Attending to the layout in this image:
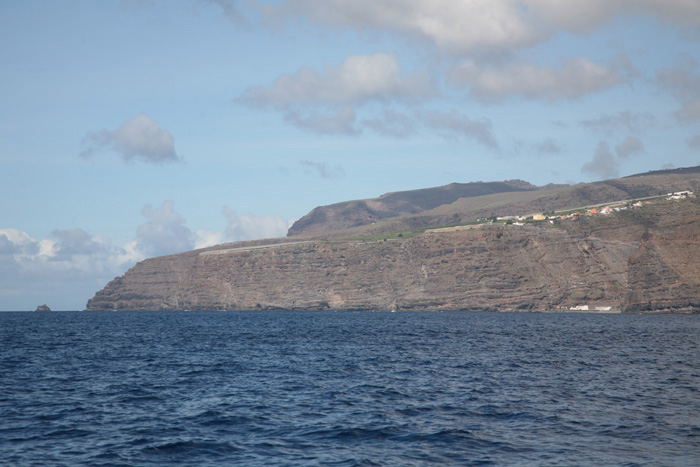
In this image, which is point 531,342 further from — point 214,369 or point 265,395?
point 265,395

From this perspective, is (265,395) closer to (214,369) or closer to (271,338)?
(214,369)

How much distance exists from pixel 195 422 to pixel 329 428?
265 inches

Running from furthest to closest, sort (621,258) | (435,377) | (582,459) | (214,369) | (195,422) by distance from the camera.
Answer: (621,258)
(214,369)
(435,377)
(195,422)
(582,459)

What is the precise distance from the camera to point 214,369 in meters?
49.7

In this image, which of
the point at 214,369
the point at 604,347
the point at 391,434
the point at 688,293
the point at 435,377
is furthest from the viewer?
the point at 688,293

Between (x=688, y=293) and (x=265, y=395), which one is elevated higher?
(x=265, y=395)

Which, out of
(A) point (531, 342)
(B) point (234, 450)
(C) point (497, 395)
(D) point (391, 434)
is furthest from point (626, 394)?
(A) point (531, 342)

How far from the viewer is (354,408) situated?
109ft

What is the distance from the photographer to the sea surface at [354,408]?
24.7 meters

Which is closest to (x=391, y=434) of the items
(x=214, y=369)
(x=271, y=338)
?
(x=214, y=369)

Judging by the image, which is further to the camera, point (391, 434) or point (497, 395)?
point (497, 395)

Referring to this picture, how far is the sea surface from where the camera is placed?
24.7 m

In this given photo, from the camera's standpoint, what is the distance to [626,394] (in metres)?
36.9

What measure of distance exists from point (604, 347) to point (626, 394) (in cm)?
3168
